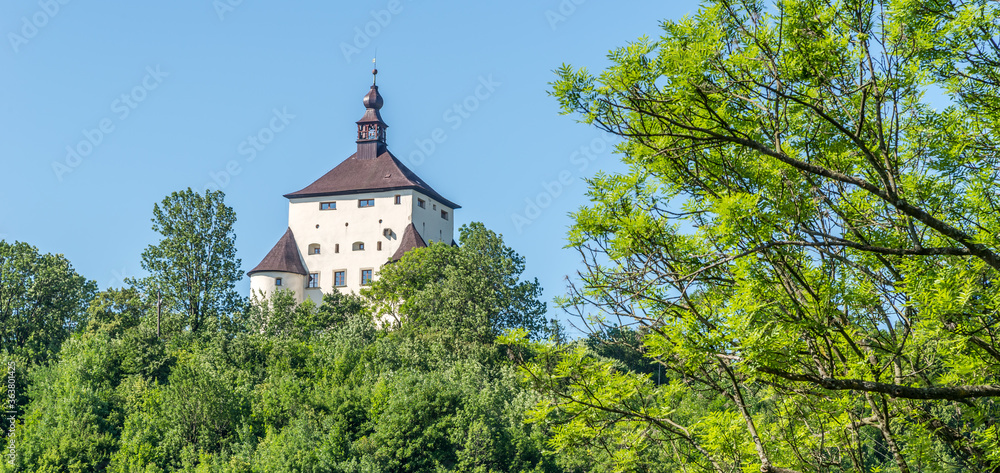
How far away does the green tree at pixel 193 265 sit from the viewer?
2263 inches

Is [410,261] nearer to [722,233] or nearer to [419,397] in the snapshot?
[419,397]

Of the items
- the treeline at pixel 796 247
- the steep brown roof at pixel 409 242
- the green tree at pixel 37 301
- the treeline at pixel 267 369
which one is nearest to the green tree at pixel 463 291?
the treeline at pixel 267 369

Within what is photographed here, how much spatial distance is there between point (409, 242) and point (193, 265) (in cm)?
1633

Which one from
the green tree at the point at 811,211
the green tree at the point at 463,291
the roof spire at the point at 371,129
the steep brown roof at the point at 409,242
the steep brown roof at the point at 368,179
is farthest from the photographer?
the roof spire at the point at 371,129

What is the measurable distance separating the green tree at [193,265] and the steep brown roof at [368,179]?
16436mm

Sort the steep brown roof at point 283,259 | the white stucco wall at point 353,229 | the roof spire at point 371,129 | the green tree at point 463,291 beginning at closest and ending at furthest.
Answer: the green tree at point 463,291, the steep brown roof at point 283,259, the white stucco wall at point 353,229, the roof spire at point 371,129

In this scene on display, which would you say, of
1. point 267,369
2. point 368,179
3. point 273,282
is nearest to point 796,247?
point 267,369

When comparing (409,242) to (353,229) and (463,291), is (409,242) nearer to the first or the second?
(353,229)

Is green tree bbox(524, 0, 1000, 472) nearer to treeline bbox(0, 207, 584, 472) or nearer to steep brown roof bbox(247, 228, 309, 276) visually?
treeline bbox(0, 207, 584, 472)

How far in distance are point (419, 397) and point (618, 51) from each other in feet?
124

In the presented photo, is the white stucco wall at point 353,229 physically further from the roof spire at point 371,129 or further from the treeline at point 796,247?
the treeline at point 796,247

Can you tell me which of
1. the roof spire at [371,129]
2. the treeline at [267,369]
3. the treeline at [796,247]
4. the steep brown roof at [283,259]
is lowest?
the treeline at [796,247]

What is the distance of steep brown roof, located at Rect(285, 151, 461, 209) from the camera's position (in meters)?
74.2

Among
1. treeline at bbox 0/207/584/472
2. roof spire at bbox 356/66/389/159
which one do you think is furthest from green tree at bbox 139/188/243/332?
roof spire at bbox 356/66/389/159
